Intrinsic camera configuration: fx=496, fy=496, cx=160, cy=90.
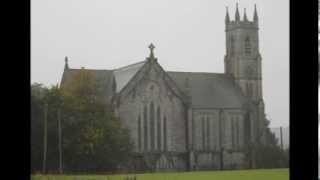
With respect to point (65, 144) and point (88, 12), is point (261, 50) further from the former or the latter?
point (65, 144)

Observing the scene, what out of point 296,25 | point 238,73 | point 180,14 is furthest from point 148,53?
point 296,25

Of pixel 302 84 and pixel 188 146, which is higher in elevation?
pixel 302 84

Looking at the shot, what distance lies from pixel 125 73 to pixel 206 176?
0.42 m

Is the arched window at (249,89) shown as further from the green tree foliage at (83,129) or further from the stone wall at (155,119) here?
the green tree foliage at (83,129)

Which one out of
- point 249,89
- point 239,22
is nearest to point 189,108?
point 249,89

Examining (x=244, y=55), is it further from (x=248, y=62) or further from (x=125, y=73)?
(x=125, y=73)

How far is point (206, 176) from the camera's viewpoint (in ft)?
5.21

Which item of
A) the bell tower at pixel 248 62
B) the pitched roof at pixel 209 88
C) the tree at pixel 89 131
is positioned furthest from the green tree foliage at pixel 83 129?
the bell tower at pixel 248 62

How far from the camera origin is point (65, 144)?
4.97ft

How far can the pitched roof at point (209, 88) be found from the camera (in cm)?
159

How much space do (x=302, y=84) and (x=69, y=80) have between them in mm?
754
